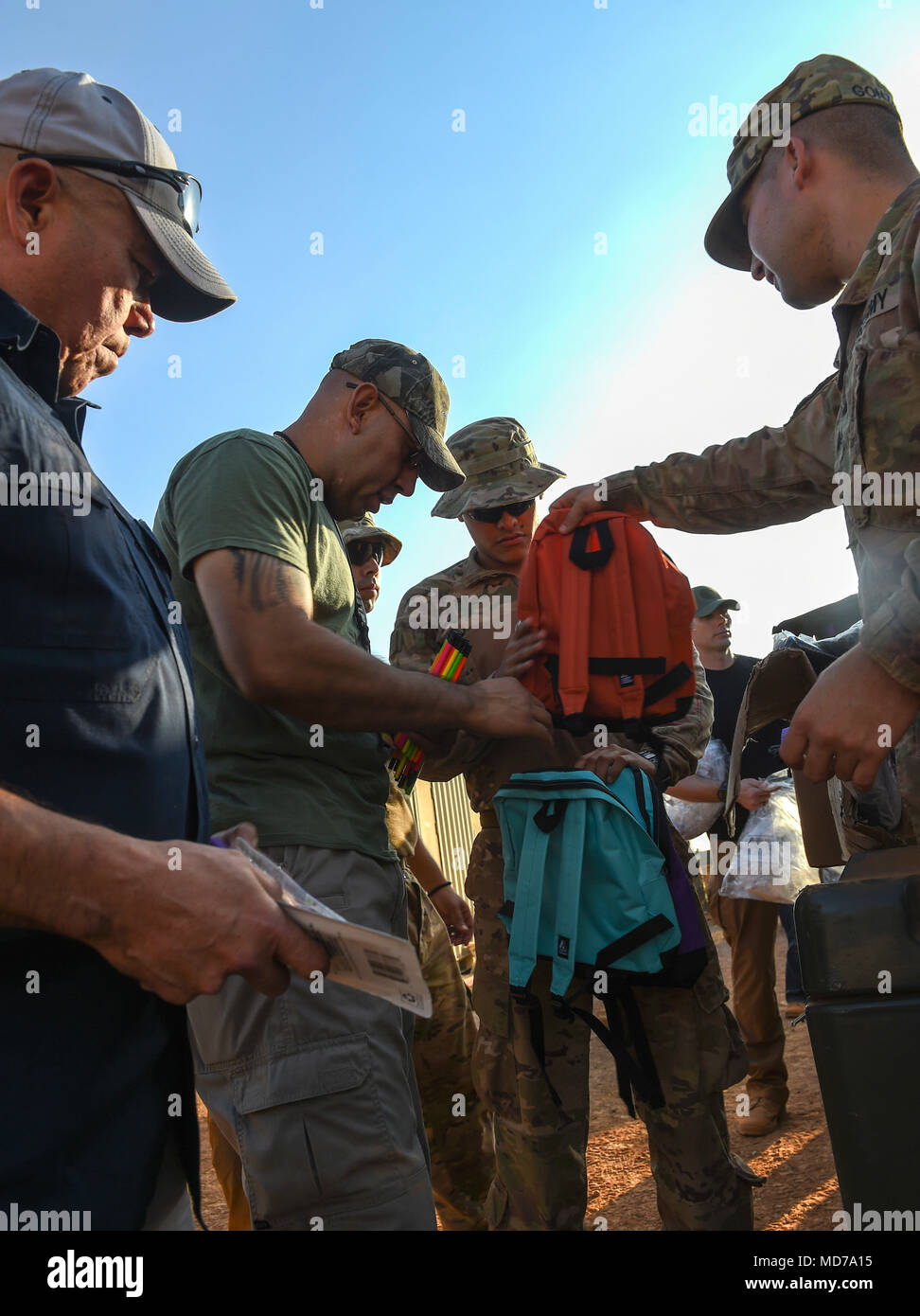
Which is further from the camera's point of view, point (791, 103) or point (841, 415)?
point (791, 103)

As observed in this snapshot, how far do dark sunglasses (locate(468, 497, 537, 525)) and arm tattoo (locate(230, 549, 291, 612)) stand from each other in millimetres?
1949

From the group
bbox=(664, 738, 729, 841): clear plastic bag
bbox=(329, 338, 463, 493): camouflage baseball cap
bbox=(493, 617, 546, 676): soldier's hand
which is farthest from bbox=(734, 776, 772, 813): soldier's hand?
bbox=(329, 338, 463, 493): camouflage baseball cap

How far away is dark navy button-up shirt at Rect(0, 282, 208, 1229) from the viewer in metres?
1.19

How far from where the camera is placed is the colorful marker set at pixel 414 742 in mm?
3068

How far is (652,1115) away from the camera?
3.07 metres

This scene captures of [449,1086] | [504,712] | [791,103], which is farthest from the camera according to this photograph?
[449,1086]

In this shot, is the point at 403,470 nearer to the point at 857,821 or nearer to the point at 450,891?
the point at 857,821

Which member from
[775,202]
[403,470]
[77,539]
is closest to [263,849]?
[77,539]

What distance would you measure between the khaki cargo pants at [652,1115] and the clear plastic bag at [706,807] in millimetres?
2820

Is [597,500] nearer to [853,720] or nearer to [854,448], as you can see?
[854,448]

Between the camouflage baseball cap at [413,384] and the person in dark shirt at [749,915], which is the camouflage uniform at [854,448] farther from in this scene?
the person in dark shirt at [749,915]

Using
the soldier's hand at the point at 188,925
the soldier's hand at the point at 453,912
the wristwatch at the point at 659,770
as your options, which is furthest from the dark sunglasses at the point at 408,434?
the soldier's hand at the point at 453,912

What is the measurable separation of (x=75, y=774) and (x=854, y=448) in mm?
1761

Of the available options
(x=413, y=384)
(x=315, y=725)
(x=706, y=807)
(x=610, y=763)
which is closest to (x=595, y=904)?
(x=610, y=763)
